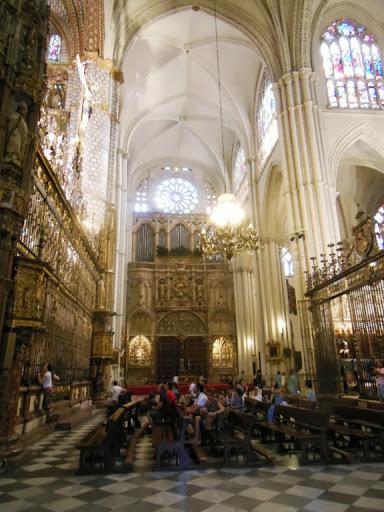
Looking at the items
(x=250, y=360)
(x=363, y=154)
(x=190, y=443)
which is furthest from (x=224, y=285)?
(x=190, y=443)

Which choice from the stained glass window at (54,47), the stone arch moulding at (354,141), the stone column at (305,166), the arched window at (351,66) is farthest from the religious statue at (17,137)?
the arched window at (351,66)

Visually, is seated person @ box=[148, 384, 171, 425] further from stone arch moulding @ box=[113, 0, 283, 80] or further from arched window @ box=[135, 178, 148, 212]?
arched window @ box=[135, 178, 148, 212]

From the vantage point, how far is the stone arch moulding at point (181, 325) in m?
26.1

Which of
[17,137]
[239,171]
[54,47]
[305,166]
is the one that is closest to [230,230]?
[305,166]

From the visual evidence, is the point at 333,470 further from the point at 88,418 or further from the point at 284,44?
the point at 284,44

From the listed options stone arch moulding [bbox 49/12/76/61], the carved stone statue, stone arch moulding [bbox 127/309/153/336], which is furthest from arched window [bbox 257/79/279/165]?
stone arch moulding [bbox 127/309/153/336]

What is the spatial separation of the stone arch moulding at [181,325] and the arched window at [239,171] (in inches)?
387

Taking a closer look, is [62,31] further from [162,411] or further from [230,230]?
[162,411]

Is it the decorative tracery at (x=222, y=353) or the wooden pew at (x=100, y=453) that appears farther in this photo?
the decorative tracery at (x=222, y=353)

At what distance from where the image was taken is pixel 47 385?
7141 millimetres

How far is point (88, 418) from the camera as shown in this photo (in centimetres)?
1038

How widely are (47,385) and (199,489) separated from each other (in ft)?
13.7

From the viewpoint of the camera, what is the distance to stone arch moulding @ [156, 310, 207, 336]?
26134 millimetres

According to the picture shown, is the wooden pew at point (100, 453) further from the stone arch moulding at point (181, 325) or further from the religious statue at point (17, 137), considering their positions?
the stone arch moulding at point (181, 325)
